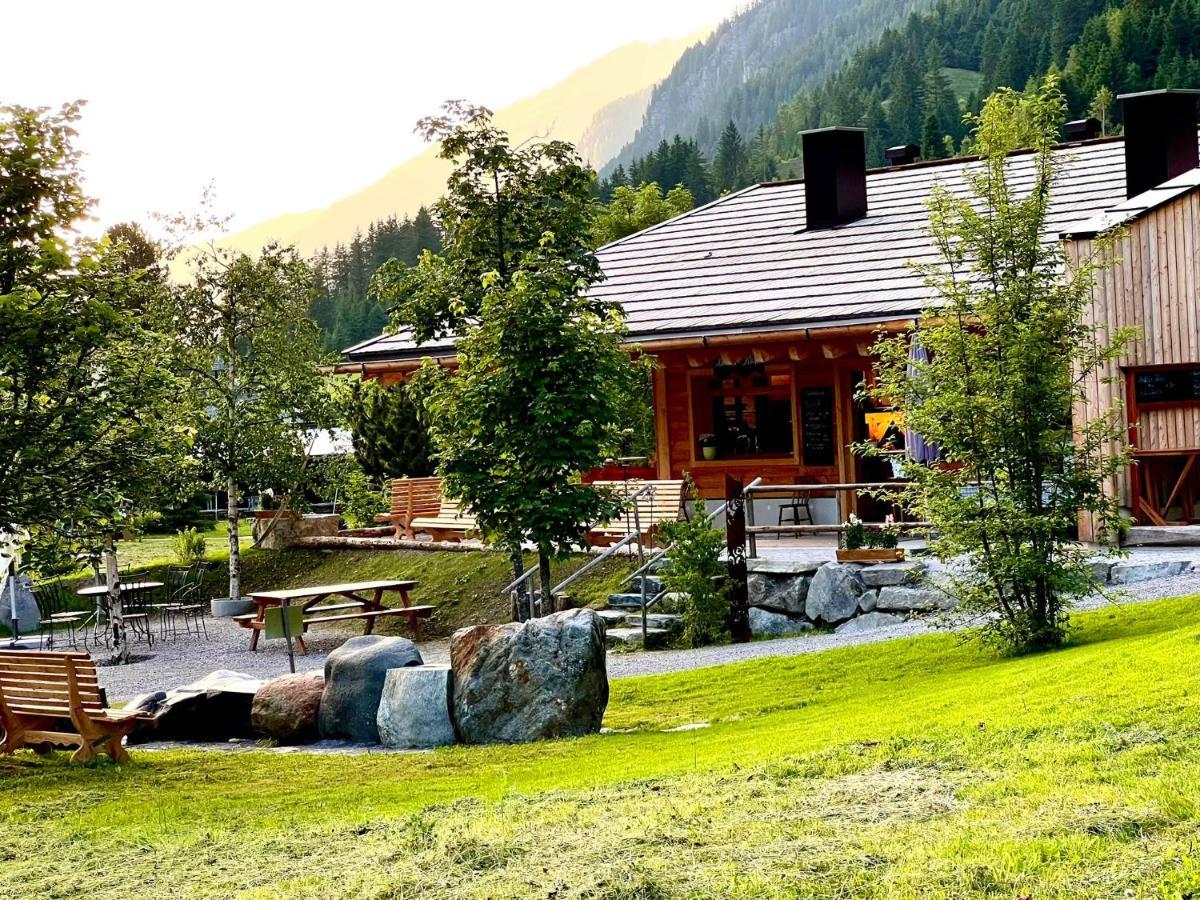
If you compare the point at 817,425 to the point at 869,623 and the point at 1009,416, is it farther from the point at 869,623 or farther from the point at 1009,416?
the point at 1009,416

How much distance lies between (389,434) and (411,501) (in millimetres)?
7673

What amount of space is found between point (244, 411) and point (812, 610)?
464 inches

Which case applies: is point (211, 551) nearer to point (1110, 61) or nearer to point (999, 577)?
point (999, 577)

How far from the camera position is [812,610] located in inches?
722

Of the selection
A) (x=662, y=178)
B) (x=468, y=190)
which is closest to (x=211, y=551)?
(x=468, y=190)

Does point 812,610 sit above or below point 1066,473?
below

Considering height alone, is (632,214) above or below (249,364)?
above

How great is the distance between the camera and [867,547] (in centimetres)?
1847

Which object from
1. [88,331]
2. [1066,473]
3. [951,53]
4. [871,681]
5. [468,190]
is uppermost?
[951,53]

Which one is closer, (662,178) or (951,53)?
(662,178)

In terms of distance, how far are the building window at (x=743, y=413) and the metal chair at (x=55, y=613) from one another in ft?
34.2

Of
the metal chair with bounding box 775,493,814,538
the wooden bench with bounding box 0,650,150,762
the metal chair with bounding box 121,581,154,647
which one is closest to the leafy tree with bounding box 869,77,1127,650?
the wooden bench with bounding box 0,650,150,762

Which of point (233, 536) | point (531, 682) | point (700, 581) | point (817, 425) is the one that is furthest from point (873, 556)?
point (233, 536)

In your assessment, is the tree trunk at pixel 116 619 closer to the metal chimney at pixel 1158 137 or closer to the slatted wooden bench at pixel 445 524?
the slatted wooden bench at pixel 445 524
